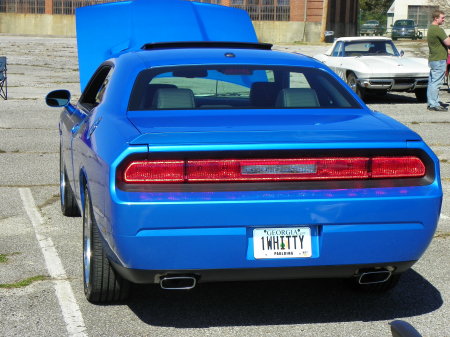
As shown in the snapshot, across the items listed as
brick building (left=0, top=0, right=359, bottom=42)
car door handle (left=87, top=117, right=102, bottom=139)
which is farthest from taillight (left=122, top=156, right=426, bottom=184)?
brick building (left=0, top=0, right=359, bottom=42)

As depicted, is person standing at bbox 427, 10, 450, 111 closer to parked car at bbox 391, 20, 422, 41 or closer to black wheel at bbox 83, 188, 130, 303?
black wheel at bbox 83, 188, 130, 303

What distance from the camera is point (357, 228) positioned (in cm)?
471

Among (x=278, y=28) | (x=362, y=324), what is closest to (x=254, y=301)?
(x=362, y=324)

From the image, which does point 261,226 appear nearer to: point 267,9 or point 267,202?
point 267,202

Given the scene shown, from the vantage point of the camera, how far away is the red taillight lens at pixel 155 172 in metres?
4.62

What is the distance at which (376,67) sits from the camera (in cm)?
1845

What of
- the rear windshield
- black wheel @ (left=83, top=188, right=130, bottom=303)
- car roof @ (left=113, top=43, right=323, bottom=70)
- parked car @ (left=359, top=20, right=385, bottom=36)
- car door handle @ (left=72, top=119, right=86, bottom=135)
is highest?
car roof @ (left=113, top=43, right=323, bottom=70)

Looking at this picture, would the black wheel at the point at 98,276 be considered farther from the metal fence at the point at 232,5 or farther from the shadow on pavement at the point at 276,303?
the metal fence at the point at 232,5

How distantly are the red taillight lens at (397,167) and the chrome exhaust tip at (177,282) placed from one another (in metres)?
1.08

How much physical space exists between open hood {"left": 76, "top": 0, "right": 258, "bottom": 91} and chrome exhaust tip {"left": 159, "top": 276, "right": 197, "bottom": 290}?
351 inches

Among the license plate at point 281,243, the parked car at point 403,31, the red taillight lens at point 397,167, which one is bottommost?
the parked car at point 403,31

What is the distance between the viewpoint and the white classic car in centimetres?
1836

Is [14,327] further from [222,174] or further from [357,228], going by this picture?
[357,228]

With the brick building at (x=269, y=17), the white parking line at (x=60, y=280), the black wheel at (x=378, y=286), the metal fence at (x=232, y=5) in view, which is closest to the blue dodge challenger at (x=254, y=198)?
the white parking line at (x=60, y=280)
